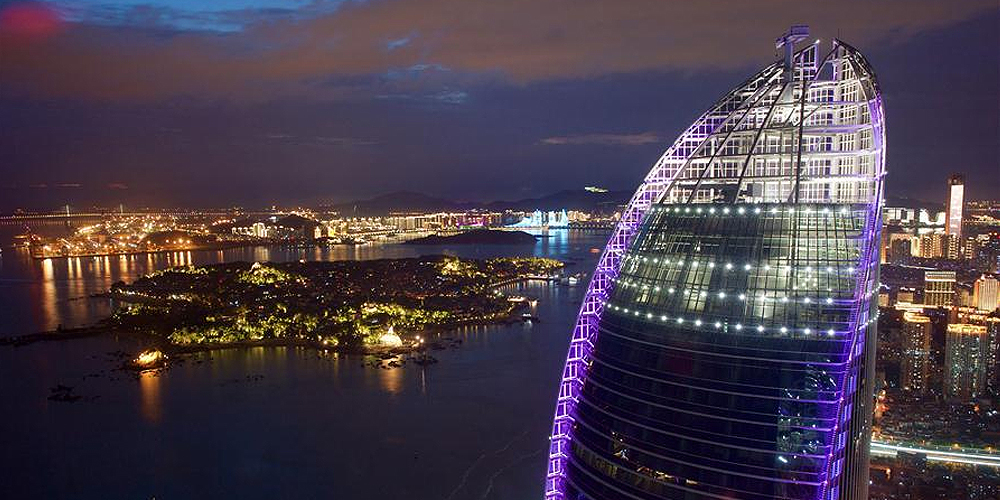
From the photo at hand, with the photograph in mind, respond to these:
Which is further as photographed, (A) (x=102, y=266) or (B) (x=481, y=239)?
(B) (x=481, y=239)

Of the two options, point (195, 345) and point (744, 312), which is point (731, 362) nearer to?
point (744, 312)

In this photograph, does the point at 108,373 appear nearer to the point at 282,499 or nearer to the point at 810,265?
the point at 282,499

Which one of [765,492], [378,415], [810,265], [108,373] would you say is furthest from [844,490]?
[108,373]

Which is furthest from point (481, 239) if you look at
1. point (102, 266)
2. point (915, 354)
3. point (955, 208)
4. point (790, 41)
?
point (790, 41)

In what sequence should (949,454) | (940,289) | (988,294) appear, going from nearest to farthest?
(949,454), (988,294), (940,289)

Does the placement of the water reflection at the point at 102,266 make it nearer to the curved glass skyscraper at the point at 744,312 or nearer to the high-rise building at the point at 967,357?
the curved glass skyscraper at the point at 744,312

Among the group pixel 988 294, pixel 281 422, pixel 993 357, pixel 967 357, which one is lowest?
pixel 281 422

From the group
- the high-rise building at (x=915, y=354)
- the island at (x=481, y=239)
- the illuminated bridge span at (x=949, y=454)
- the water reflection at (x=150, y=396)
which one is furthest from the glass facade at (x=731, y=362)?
the island at (x=481, y=239)
